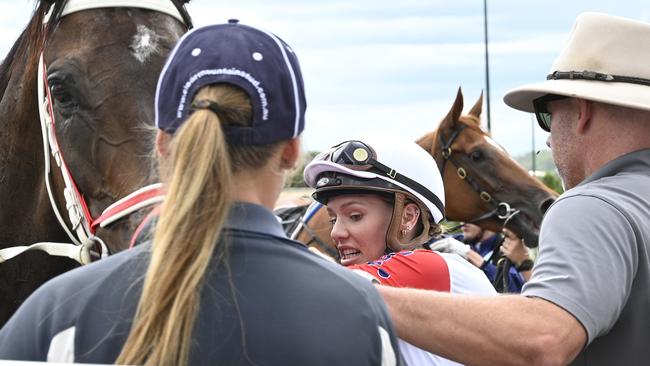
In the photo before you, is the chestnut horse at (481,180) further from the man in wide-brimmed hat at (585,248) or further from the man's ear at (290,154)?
the man's ear at (290,154)

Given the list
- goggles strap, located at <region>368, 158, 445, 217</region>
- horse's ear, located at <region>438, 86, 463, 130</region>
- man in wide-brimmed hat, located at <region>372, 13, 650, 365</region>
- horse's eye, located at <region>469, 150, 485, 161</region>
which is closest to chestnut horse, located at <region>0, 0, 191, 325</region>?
goggles strap, located at <region>368, 158, 445, 217</region>

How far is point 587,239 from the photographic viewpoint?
2.40 meters

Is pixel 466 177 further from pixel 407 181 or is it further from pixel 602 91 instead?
pixel 602 91

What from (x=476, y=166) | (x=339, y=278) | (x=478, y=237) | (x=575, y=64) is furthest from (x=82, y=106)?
(x=478, y=237)

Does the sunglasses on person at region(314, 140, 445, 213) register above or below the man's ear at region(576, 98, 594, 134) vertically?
below

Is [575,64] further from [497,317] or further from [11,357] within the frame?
[11,357]

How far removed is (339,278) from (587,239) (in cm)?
103

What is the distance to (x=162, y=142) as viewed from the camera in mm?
1754

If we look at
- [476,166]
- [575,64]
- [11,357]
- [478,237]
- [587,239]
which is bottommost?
[478,237]

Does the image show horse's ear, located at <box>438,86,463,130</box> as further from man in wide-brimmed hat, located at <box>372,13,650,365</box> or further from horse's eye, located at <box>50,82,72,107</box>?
man in wide-brimmed hat, located at <box>372,13,650,365</box>

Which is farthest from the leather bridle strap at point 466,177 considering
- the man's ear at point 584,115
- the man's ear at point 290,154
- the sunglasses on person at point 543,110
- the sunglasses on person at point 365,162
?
the man's ear at point 290,154

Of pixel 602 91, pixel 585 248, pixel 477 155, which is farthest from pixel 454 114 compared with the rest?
pixel 585 248

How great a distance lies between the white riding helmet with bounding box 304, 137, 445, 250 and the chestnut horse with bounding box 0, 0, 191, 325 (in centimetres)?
72

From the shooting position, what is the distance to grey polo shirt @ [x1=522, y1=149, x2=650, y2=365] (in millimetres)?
2338
